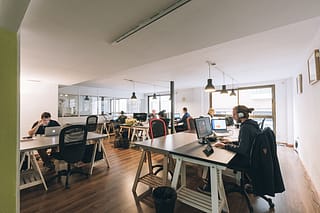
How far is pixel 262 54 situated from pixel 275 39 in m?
0.70

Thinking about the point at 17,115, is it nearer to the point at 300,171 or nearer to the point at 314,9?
the point at 314,9

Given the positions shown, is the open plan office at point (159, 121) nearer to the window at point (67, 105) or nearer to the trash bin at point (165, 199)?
the trash bin at point (165, 199)

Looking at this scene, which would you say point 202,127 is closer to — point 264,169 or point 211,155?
point 211,155

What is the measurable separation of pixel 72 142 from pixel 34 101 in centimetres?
340

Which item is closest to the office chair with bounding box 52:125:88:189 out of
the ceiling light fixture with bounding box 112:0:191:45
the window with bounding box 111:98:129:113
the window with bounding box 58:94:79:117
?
the ceiling light fixture with bounding box 112:0:191:45

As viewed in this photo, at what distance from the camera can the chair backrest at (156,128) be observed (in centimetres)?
319

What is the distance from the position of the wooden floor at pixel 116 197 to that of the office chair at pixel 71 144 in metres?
0.31

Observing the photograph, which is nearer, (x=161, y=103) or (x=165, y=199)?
(x=165, y=199)

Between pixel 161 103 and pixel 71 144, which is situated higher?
pixel 161 103

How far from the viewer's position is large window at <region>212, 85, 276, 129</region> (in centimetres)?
619

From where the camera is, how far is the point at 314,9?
1448mm

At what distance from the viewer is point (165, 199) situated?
6.09 feet

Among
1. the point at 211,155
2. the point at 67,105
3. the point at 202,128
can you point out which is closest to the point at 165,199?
the point at 211,155
